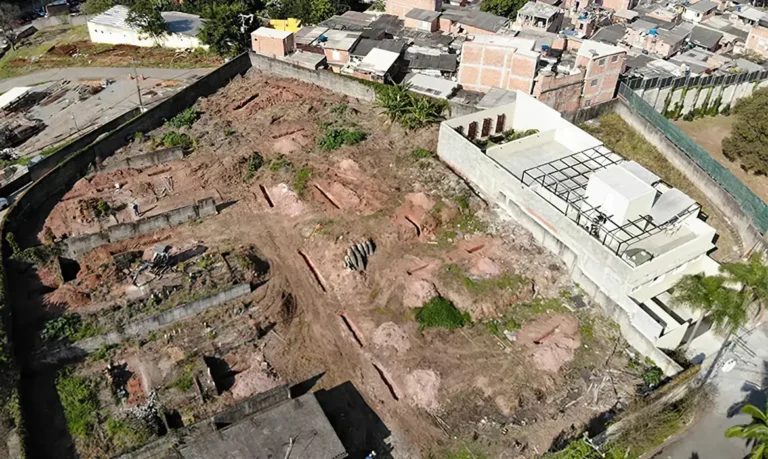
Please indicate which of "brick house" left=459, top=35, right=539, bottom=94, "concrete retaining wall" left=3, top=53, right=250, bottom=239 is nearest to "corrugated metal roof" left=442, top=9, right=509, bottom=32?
"brick house" left=459, top=35, right=539, bottom=94

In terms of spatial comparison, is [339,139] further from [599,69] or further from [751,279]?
[751,279]

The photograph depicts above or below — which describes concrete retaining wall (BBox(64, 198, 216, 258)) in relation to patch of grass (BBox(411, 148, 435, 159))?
below

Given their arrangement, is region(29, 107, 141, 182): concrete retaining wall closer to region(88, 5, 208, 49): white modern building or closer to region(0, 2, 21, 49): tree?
region(88, 5, 208, 49): white modern building

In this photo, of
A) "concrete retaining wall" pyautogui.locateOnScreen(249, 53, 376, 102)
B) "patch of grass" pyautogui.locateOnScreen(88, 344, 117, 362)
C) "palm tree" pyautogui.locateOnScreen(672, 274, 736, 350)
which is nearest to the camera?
"patch of grass" pyautogui.locateOnScreen(88, 344, 117, 362)

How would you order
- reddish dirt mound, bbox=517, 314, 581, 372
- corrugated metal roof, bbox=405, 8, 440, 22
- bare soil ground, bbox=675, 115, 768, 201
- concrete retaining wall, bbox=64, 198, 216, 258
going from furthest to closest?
corrugated metal roof, bbox=405, 8, 440, 22
bare soil ground, bbox=675, 115, 768, 201
concrete retaining wall, bbox=64, 198, 216, 258
reddish dirt mound, bbox=517, 314, 581, 372

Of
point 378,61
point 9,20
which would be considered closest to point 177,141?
point 378,61

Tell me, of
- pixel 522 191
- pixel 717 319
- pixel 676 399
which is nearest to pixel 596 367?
pixel 676 399

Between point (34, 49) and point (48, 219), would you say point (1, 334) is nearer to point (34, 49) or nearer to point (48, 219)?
point (48, 219)
